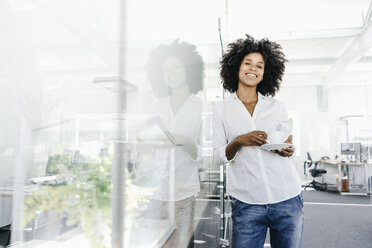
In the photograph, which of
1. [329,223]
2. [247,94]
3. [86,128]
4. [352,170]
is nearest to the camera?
[86,128]

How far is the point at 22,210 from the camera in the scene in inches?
10.2

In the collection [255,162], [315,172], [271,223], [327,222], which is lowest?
[327,222]

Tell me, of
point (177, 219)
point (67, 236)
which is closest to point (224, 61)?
point (177, 219)

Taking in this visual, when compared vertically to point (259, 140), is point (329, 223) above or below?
below

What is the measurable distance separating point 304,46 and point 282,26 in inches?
29.6

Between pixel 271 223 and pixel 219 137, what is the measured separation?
1.27 feet

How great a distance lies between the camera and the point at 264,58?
1247 mm

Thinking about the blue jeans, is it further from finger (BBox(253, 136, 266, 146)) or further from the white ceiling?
the white ceiling

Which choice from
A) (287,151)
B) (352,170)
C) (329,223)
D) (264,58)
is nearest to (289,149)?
(287,151)

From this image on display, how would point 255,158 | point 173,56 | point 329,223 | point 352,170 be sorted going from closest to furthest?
point 173,56 → point 255,158 → point 329,223 → point 352,170

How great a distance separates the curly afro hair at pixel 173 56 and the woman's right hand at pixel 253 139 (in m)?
0.27

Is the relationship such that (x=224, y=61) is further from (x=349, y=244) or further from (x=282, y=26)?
(x=282, y=26)

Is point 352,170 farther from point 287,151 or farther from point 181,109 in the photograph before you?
point 181,109

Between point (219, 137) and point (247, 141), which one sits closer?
point (247, 141)
